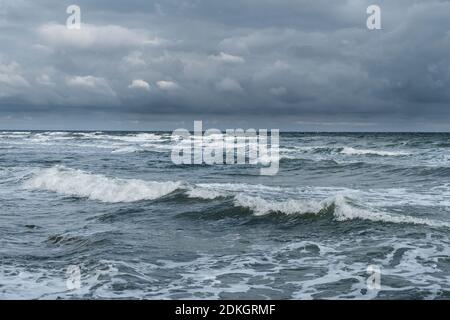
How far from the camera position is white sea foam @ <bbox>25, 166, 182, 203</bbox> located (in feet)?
59.9

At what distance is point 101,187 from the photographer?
1947cm

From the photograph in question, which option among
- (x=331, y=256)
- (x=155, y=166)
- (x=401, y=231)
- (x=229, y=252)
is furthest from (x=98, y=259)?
(x=155, y=166)

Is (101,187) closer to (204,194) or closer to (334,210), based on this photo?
(204,194)

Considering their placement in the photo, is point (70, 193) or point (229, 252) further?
point (70, 193)

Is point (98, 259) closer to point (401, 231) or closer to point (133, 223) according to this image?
point (133, 223)

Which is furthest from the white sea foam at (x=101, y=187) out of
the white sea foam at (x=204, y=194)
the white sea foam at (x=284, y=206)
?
the white sea foam at (x=284, y=206)

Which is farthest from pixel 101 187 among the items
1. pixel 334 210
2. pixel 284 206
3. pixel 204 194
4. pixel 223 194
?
pixel 334 210

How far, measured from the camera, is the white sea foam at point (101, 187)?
59.9 feet

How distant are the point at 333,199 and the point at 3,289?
30.0 feet

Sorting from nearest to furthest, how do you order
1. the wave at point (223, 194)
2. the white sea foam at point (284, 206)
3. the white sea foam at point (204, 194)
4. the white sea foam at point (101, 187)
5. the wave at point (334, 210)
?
the wave at point (334, 210) < the wave at point (223, 194) < the white sea foam at point (284, 206) < the white sea foam at point (204, 194) < the white sea foam at point (101, 187)

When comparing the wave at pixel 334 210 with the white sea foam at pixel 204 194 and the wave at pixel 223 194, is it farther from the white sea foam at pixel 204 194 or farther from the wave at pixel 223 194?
the white sea foam at pixel 204 194

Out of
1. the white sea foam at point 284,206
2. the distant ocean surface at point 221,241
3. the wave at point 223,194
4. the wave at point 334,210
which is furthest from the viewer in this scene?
the white sea foam at point 284,206

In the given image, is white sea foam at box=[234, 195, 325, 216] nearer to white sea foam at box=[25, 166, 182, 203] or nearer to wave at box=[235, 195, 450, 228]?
wave at box=[235, 195, 450, 228]

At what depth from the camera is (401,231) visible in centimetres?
1133
